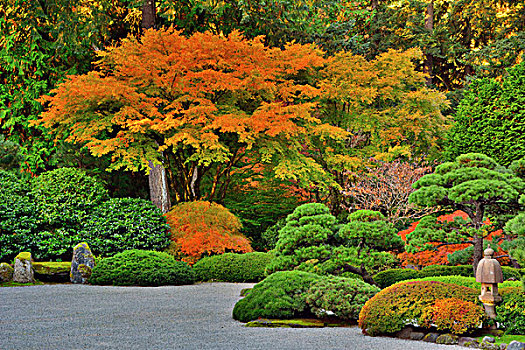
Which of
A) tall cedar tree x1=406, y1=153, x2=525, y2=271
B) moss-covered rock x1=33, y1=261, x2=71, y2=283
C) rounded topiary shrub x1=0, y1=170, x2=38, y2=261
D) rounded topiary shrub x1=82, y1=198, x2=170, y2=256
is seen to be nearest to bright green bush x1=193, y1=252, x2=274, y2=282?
rounded topiary shrub x1=82, y1=198, x2=170, y2=256

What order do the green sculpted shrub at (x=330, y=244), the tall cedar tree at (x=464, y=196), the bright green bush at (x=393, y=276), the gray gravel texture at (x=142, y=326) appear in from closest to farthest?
the gray gravel texture at (x=142, y=326) → the tall cedar tree at (x=464, y=196) → the green sculpted shrub at (x=330, y=244) → the bright green bush at (x=393, y=276)

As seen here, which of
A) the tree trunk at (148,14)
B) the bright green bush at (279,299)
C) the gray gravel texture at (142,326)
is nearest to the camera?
the gray gravel texture at (142,326)

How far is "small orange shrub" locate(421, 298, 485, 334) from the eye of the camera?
469 centimetres

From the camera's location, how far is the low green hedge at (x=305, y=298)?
18.2 ft

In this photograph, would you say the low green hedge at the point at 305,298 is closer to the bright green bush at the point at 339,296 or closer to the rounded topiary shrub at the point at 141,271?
the bright green bush at the point at 339,296

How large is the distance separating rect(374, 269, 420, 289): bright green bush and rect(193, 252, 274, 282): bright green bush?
266 centimetres

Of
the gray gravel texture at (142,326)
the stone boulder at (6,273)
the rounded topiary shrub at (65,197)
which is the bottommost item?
the gray gravel texture at (142,326)

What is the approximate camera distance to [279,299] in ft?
18.8

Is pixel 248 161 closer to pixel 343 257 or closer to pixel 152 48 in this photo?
pixel 152 48

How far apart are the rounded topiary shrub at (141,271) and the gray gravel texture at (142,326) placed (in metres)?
0.85

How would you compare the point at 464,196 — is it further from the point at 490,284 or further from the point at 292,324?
the point at 292,324

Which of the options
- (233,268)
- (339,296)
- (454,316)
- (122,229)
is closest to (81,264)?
(122,229)

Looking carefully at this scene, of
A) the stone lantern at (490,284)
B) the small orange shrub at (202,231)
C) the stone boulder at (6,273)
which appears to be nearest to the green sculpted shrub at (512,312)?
the stone lantern at (490,284)

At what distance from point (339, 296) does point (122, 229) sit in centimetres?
621
